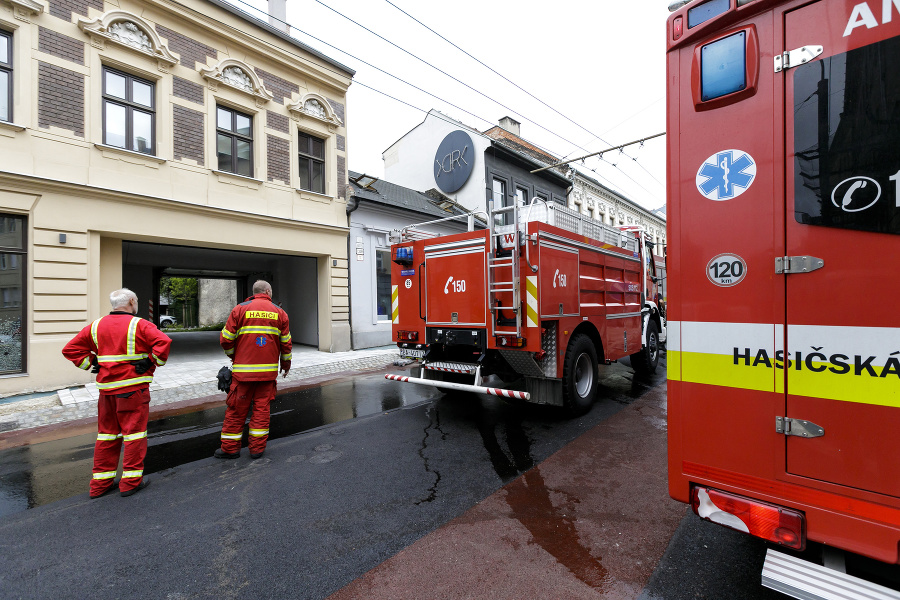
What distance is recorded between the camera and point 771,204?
177cm

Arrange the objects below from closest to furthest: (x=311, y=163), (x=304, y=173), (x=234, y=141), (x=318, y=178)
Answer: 1. (x=234, y=141)
2. (x=304, y=173)
3. (x=311, y=163)
4. (x=318, y=178)

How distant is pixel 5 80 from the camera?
7.16 meters

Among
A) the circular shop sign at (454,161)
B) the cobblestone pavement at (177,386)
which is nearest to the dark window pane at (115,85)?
the cobblestone pavement at (177,386)

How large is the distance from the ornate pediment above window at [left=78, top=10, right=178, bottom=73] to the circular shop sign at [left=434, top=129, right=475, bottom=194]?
11240mm

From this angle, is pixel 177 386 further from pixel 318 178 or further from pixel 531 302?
pixel 318 178

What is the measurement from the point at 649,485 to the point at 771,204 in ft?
8.77

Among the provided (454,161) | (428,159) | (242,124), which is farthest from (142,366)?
(428,159)

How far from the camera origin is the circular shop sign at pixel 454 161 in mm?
17906

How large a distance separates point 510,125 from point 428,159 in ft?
18.2

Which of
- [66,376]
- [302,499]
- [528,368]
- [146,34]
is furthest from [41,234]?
[528,368]

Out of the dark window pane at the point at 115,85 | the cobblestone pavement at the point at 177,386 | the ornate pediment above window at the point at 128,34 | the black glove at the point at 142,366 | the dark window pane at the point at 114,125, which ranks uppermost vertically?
the ornate pediment above window at the point at 128,34

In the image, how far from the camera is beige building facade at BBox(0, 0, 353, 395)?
718 centimetres

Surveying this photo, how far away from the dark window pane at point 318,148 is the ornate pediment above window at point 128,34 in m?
3.67

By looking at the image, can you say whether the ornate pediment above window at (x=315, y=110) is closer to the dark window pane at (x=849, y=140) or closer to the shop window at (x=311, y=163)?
the shop window at (x=311, y=163)
